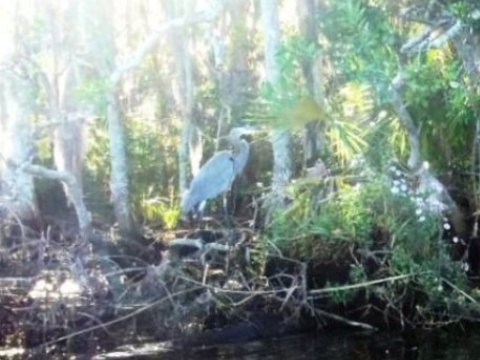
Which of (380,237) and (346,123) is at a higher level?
(346,123)

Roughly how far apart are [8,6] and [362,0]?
455 cm

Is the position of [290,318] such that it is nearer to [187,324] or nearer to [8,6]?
[187,324]

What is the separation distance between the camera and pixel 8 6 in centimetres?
1115

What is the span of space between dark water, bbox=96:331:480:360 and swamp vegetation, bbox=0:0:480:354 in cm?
24

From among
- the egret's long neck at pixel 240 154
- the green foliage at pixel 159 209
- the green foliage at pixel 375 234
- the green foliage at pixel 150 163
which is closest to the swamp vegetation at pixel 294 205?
the green foliage at pixel 375 234

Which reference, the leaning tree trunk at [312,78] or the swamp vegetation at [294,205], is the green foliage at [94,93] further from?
the leaning tree trunk at [312,78]

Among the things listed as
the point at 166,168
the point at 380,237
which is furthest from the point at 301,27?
the point at 166,168

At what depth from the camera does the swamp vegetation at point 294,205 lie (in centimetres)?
827

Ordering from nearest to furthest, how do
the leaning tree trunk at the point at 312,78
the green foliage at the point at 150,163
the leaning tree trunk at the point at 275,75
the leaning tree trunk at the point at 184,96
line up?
1. the leaning tree trunk at the point at 312,78
2. the leaning tree trunk at the point at 275,75
3. the leaning tree trunk at the point at 184,96
4. the green foliage at the point at 150,163

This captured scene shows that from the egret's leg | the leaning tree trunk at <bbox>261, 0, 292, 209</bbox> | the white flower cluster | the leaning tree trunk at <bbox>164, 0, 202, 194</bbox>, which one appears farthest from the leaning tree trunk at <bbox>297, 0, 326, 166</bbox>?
the leaning tree trunk at <bbox>164, 0, 202, 194</bbox>

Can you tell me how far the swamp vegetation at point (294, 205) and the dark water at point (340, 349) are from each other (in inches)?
9.4

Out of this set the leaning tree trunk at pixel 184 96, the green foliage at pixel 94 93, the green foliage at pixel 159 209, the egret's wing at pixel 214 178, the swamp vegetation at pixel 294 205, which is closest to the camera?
the swamp vegetation at pixel 294 205

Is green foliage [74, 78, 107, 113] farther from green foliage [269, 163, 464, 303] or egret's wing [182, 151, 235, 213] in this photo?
green foliage [269, 163, 464, 303]

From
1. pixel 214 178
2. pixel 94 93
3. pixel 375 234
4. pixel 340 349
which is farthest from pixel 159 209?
pixel 340 349
